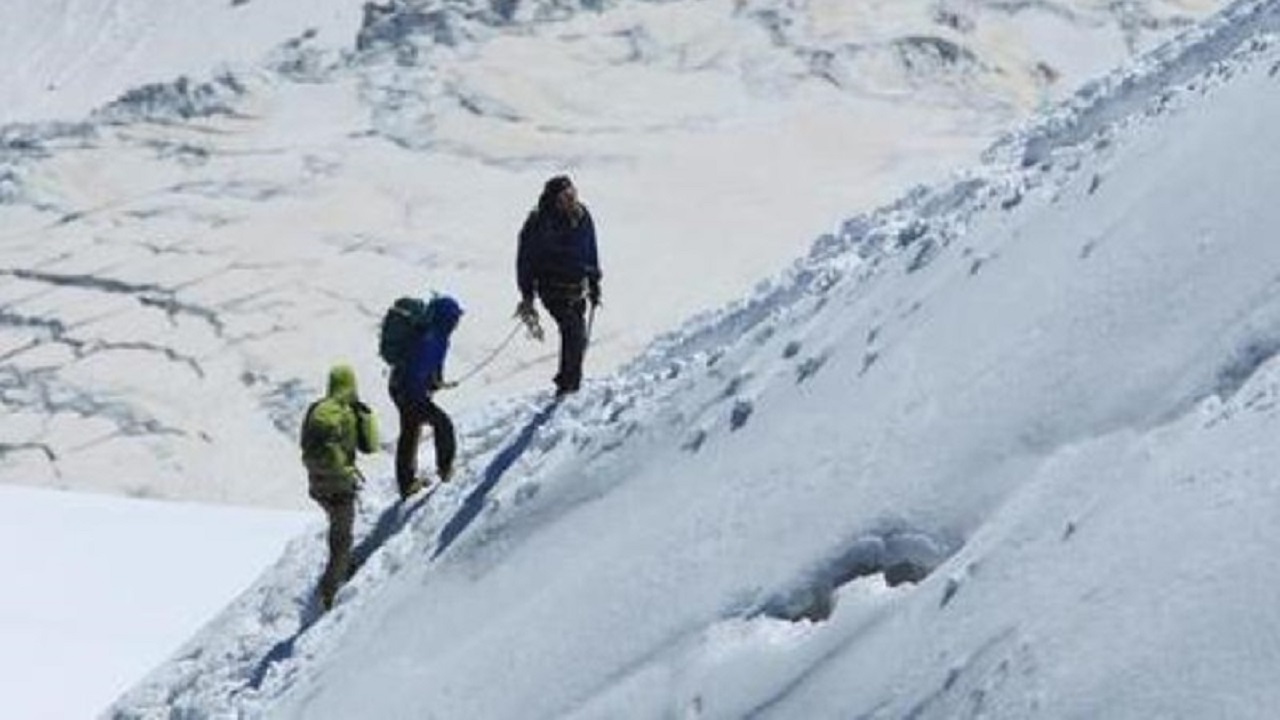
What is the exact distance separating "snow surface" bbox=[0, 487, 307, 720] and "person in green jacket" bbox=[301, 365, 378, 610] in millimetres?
4218

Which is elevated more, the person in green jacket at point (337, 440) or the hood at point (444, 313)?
the hood at point (444, 313)

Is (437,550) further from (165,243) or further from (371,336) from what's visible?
(165,243)

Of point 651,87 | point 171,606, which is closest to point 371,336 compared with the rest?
point 651,87

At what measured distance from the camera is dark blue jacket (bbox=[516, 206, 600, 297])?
10.3 m

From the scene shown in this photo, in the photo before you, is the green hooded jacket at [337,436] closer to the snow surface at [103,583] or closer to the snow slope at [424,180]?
the snow surface at [103,583]

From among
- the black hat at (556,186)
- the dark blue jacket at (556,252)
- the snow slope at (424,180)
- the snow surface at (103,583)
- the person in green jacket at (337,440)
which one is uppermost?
the black hat at (556,186)

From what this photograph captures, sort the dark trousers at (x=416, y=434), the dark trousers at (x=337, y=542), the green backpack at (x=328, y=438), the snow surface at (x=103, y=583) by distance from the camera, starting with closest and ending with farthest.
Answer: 1. the green backpack at (x=328, y=438)
2. the dark trousers at (x=337, y=542)
3. the dark trousers at (x=416, y=434)
4. the snow surface at (x=103, y=583)

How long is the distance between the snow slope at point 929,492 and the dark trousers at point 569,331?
28 centimetres

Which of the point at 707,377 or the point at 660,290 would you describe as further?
the point at 660,290

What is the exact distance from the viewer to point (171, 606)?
15.8m

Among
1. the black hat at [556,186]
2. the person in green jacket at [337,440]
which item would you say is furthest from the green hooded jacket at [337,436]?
the black hat at [556,186]

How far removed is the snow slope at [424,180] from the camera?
34.9m

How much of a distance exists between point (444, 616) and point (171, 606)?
23.0 feet

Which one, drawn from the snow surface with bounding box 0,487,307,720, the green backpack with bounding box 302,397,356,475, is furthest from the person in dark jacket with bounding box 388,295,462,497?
the snow surface with bounding box 0,487,307,720
